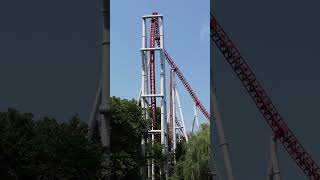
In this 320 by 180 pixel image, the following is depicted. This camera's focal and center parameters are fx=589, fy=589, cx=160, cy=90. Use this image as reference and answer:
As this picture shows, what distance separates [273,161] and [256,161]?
2.51ft

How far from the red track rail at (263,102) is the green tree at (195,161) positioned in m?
8.39

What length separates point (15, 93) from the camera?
795 inches

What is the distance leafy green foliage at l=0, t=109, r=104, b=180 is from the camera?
11.9m

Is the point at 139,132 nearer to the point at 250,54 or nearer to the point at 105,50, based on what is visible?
the point at 250,54

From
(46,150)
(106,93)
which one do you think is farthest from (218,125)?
(46,150)

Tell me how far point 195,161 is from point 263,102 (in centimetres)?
929

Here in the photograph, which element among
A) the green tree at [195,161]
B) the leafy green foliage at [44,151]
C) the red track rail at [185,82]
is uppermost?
the red track rail at [185,82]

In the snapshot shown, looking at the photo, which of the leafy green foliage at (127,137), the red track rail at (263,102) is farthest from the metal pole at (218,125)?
the leafy green foliage at (127,137)

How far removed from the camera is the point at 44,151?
484 inches

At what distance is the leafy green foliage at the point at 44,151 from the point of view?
1186 centimetres

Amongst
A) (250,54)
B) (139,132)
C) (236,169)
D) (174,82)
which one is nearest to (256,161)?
(236,169)

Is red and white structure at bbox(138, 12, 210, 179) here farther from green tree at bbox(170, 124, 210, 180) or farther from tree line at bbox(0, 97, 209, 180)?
tree line at bbox(0, 97, 209, 180)

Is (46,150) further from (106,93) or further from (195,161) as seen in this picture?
(195,161)

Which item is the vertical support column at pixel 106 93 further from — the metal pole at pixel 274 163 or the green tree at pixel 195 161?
the green tree at pixel 195 161
